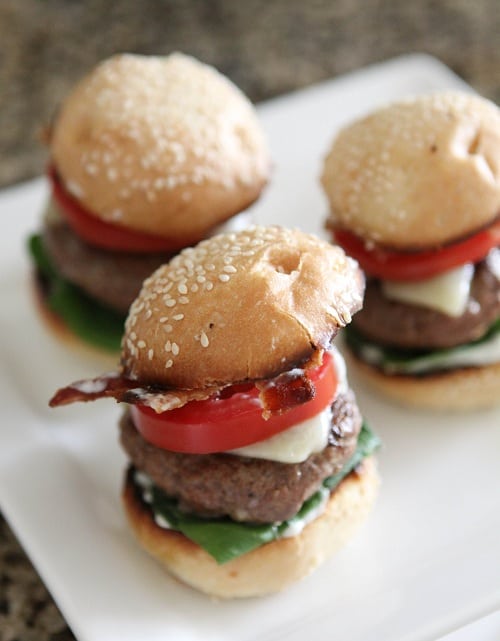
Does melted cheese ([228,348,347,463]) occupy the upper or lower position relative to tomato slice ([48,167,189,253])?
upper

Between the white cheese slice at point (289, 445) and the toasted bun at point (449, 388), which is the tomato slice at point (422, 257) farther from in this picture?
the white cheese slice at point (289, 445)

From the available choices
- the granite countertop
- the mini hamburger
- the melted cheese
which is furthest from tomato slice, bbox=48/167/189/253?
the granite countertop

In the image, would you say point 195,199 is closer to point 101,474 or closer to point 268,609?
point 101,474

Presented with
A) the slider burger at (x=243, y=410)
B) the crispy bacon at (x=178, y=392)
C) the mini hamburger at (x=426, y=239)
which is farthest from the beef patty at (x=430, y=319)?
the crispy bacon at (x=178, y=392)

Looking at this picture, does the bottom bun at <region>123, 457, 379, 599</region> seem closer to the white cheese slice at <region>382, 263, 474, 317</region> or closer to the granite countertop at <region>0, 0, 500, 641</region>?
the white cheese slice at <region>382, 263, 474, 317</region>

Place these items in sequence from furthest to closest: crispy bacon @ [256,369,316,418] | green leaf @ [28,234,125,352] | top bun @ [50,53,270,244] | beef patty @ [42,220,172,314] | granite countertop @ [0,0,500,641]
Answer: granite countertop @ [0,0,500,641]
green leaf @ [28,234,125,352]
beef patty @ [42,220,172,314]
top bun @ [50,53,270,244]
crispy bacon @ [256,369,316,418]

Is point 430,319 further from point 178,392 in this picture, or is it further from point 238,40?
point 238,40
